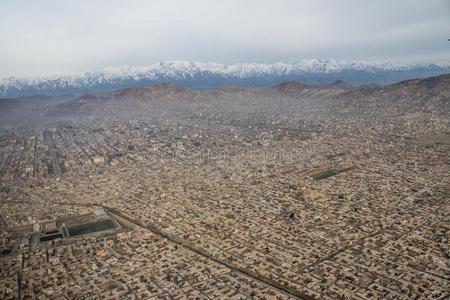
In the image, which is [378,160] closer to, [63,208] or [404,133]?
[404,133]

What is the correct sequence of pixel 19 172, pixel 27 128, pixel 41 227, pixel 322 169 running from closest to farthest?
pixel 41 227, pixel 322 169, pixel 19 172, pixel 27 128

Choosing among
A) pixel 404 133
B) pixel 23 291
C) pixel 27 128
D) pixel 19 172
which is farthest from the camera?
pixel 27 128

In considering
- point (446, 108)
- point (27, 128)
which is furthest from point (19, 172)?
point (446, 108)

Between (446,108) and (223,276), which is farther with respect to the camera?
(446,108)

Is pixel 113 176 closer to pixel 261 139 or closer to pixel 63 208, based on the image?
pixel 63 208

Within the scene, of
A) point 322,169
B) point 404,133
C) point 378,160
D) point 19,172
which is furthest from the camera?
point 404,133

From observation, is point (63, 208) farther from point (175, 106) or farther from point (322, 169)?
point (175, 106)

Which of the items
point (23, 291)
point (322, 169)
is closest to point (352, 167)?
point (322, 169)

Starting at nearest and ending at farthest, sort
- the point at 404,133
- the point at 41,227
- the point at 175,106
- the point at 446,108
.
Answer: the point at 41,227 < the point at 404,133 < the point at 446,108 < the point at 175,106

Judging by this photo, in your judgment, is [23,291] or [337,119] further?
[337,119]
